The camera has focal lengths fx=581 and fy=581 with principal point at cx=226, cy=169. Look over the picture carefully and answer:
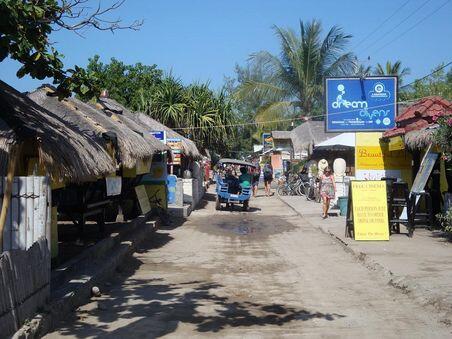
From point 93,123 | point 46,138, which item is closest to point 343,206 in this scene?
point 93,123

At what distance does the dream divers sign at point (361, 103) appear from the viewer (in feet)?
62.7

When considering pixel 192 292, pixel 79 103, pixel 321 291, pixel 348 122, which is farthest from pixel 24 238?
pixel 348 122

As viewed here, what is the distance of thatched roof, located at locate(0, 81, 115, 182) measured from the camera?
297 inches

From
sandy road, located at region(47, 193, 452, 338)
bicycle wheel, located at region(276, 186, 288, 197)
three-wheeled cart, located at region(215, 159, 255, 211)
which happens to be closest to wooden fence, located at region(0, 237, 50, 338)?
sandy road, located at region(47, 193, 452, 338)

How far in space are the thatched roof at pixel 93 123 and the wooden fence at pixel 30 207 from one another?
5034 mm

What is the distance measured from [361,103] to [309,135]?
470 inches

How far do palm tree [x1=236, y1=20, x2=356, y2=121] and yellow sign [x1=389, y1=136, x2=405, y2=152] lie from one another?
16.4 m

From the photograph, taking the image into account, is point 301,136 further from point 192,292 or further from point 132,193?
point 192,292

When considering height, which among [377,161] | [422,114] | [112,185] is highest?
[422,114]

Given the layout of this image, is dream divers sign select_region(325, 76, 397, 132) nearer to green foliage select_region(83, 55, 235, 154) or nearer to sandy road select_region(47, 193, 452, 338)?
sandy road select_region(47, 193, 452, 338)

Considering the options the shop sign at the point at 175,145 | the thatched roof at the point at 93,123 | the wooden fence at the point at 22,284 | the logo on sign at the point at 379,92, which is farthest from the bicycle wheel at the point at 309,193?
the wooden fence at the point at 22,284

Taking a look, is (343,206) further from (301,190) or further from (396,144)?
(301,190)

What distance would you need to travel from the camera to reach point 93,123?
12898 mm

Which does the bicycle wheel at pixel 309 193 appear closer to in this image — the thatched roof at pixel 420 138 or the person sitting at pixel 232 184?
the person sitting at pixel 232 184
